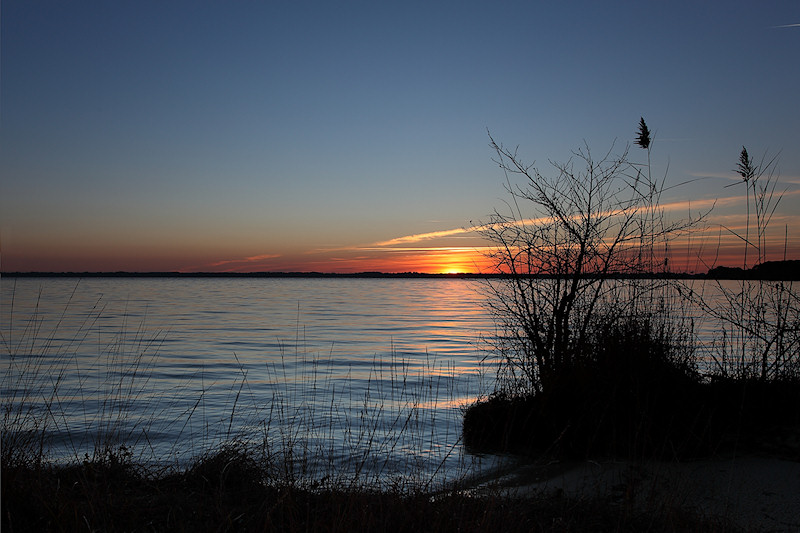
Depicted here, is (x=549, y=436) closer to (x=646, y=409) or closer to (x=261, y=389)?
(x=646, y=409)

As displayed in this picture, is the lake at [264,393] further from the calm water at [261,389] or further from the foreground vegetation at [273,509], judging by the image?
the foreground vegetation at [273,509]

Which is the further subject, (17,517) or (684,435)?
(684,435)

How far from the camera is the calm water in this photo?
8211 millimetres

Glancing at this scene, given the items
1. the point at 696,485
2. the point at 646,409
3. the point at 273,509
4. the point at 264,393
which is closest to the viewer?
the point at 273,509

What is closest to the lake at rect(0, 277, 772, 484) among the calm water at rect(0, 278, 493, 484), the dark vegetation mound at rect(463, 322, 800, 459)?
the calm water at rect(0, 278, 493, 484)

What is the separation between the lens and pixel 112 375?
45.8 feet

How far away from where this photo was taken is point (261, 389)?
1290 cm

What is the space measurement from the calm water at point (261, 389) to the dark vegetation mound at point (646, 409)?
4.47 ft

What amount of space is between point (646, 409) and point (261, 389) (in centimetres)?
833

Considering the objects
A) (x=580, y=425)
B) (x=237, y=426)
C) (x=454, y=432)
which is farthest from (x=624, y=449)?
(x=237, y=426)

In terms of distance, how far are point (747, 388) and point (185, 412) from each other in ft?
28.7

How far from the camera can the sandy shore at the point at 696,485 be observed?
17.3 feet

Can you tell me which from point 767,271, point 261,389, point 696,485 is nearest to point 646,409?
point 696,485

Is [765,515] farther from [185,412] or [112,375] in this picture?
[112,375]
